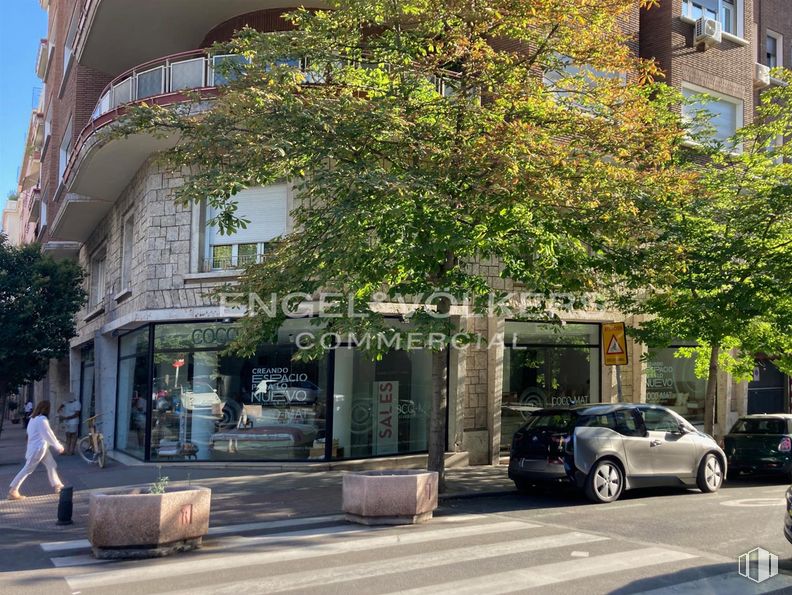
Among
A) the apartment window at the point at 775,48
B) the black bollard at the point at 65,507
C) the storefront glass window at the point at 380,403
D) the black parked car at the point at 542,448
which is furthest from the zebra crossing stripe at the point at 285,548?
the apartment window at the point at 775,48

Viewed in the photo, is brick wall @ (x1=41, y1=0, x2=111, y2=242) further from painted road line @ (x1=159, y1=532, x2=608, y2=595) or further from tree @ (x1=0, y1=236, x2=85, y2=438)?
painted road line @ (x1=159, y1=532, x2=608, y2=595)

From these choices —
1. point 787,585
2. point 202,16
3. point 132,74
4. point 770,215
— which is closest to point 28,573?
point 787,585

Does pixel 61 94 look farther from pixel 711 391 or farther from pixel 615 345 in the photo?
pixel 711 391

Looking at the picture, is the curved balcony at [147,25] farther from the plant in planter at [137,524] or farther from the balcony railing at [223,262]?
the plant in planter at [137,524]

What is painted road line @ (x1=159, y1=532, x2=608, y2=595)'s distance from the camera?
6227mm

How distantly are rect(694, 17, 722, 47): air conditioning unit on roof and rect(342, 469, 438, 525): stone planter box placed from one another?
15.7 m

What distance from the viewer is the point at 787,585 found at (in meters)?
6.29

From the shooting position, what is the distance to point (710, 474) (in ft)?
39.1

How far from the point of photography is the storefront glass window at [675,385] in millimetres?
19500

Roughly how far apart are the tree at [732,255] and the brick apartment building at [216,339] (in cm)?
328

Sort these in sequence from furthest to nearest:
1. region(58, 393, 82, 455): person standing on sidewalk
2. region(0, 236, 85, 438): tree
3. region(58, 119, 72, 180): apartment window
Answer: region(58, 119, 72, 180): apartment window < region(58, 393, 82, 455): person standing on sidewalk < region(0, 236, 85, 438): tree

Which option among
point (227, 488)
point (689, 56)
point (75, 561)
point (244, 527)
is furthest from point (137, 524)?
point (689, 56)

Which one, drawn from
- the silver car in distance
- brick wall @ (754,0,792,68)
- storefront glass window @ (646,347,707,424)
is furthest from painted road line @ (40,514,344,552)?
brick wall @ (754,0,792,68)

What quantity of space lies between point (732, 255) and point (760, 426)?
3335 mm
